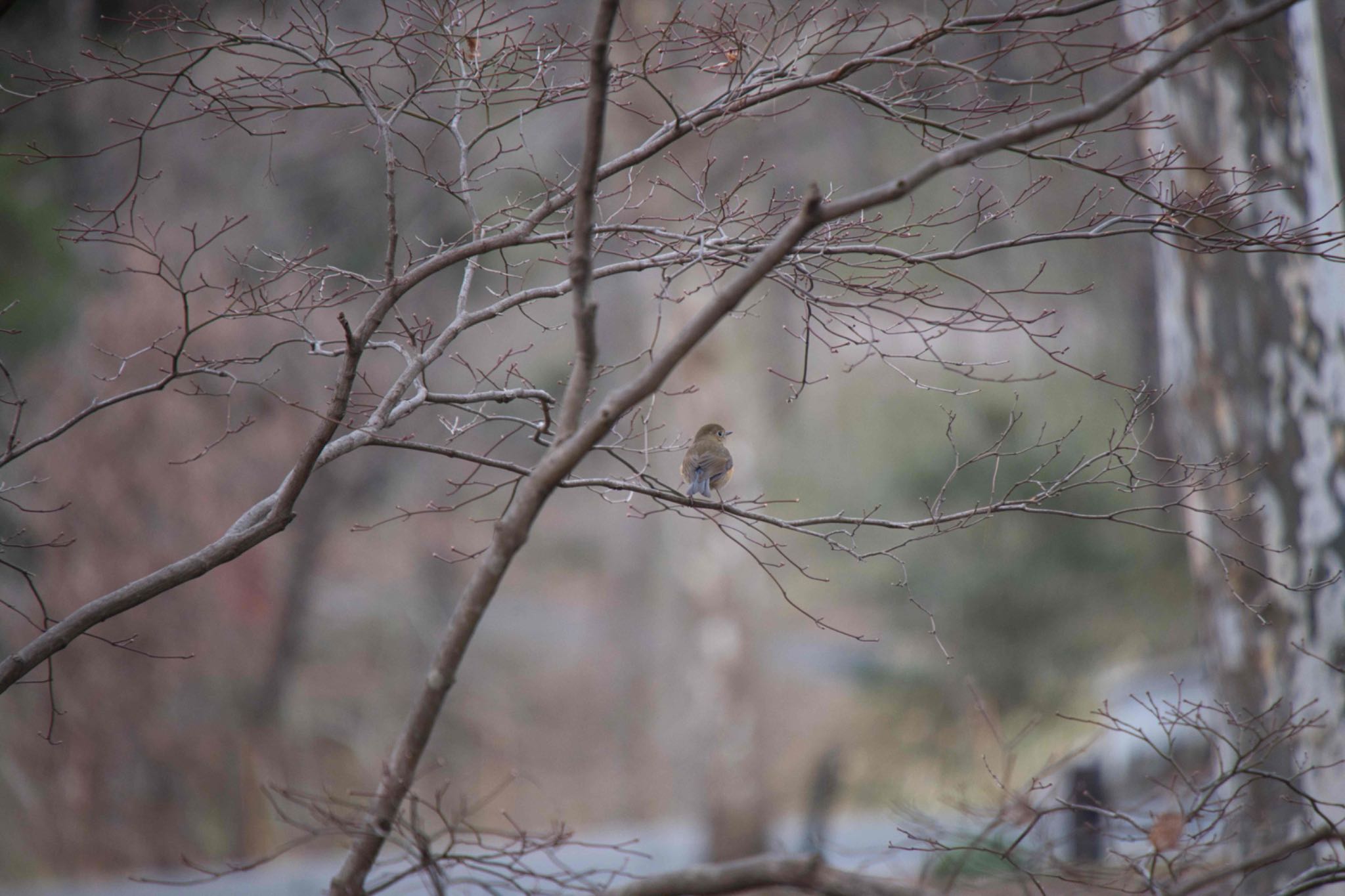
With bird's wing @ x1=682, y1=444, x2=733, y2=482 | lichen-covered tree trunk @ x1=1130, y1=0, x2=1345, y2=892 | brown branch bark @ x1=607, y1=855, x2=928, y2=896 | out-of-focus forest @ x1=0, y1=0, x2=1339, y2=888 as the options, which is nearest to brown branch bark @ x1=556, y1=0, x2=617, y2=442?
brown branch bark @ x1=607, y1=855, x2=928, y2=896

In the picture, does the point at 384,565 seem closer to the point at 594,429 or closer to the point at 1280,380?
the point at 1280,380

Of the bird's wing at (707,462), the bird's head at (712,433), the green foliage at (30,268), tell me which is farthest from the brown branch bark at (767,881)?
the green foliage at (30,268)

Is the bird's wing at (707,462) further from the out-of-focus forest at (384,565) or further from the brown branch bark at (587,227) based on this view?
the out-of-focus forest at (384,565)

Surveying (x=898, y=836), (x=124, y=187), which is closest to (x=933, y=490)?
(x=898, y=836)

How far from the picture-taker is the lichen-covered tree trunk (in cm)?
478

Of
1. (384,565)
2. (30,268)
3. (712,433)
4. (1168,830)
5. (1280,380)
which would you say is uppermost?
(384,565)

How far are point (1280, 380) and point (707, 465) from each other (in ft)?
9.91

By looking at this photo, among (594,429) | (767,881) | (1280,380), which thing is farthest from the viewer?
(1280,380)

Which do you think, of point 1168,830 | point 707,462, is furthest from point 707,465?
point 1168,830

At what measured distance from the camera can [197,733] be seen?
1009 cm

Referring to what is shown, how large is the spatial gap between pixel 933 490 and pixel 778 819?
4130mm

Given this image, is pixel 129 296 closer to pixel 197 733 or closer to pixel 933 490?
pixel 197 733

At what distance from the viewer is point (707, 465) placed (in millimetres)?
4340

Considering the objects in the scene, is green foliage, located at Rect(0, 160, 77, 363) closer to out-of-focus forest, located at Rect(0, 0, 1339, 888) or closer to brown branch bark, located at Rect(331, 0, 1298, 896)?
out-of-focus forest, located at Rect(0, 0, 1339, 888)
